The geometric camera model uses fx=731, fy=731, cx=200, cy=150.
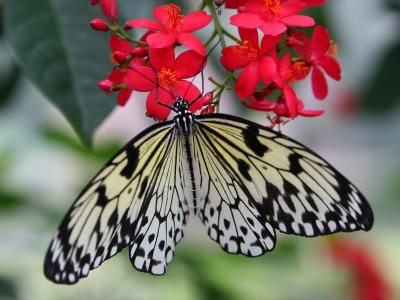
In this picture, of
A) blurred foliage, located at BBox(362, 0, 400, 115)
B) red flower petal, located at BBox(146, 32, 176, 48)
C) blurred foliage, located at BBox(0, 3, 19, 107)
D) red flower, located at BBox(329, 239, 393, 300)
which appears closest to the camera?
red flower petal, located at BBox(146, 32, 176, 48)

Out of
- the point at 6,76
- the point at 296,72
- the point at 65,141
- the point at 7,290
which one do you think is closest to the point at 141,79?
the point at 296,72

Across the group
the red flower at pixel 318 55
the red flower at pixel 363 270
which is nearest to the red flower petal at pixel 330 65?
the red flower at pixel 318 55

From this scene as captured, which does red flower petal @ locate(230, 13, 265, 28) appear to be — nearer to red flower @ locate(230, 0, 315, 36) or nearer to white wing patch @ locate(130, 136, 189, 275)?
red flower @ locate(230, 0, 315, 36)

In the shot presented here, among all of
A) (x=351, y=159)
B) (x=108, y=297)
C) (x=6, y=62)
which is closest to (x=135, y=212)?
(x=6, y=62)

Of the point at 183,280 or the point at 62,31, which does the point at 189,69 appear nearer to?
the point at 62,31

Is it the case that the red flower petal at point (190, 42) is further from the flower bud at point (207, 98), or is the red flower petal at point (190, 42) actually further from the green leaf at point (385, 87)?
the green leaf at point (385, 87)

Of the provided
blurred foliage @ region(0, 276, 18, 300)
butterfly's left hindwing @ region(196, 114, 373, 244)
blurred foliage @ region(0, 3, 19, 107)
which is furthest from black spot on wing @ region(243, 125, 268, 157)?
blurred foliage @ region(0, 276, 18, 300)
